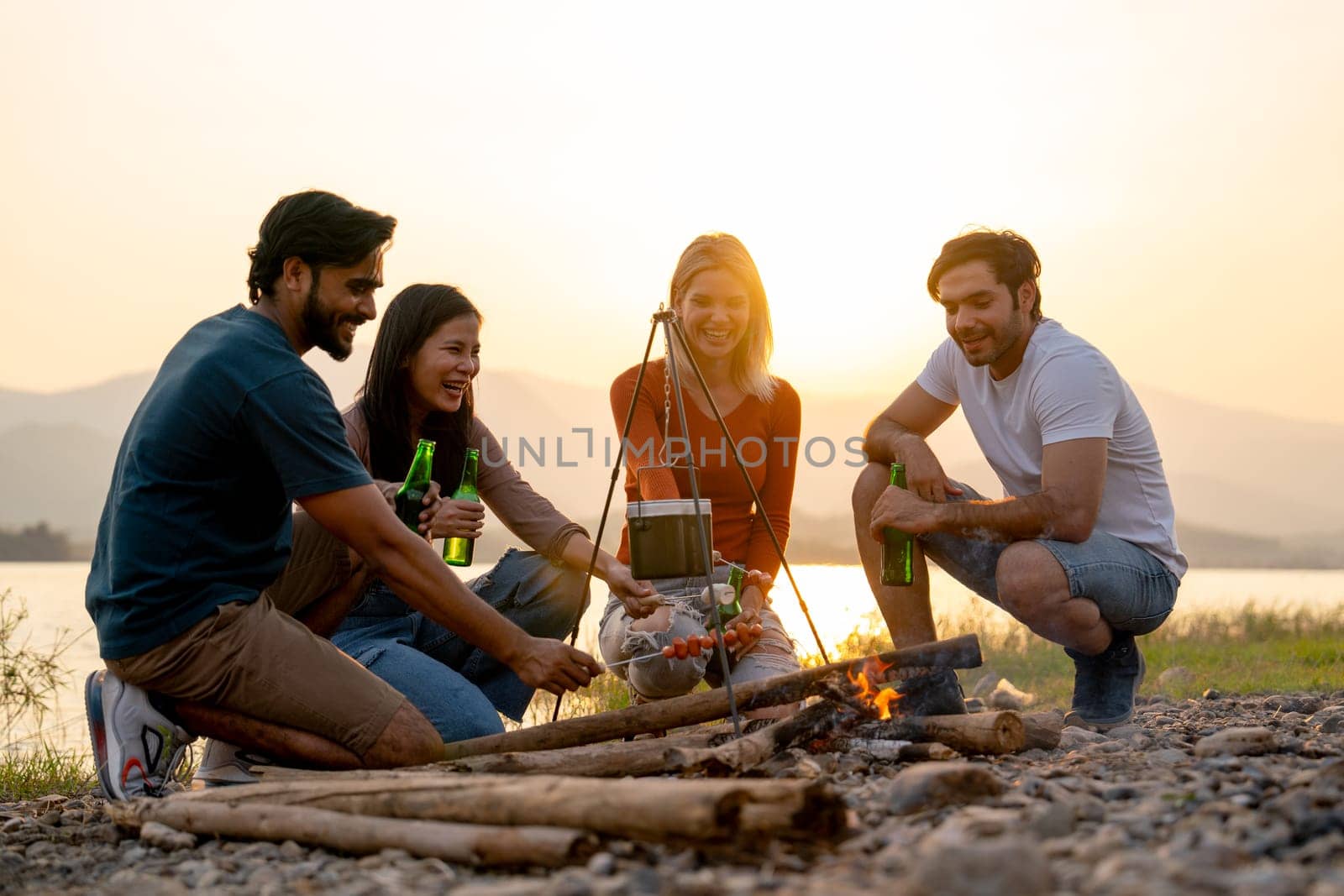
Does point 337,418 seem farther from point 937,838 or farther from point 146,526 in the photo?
point 937,838

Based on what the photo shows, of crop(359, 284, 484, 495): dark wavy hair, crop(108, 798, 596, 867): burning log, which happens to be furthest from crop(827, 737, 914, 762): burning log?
crop(359, 284, 484, 495): dark wavy hair

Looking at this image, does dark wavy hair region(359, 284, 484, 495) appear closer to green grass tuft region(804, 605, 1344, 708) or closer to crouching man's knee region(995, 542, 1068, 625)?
crouching man's knee region(995, 542, 1068, 625)

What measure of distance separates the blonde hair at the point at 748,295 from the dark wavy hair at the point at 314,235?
1.76 meters

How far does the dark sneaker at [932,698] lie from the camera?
4652 millimetres

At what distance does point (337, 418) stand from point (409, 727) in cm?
119

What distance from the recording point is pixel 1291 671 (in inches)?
329

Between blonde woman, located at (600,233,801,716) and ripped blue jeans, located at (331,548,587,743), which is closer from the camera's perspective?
ripped blue jeans, located at (331,548,587,743)

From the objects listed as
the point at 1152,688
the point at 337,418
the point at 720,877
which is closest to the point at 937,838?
the point at 720,877

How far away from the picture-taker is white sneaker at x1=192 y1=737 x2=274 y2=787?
14.9 feet

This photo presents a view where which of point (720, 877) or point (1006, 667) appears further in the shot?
point (1006, 667)

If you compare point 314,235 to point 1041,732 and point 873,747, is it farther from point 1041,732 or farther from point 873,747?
point 1041,732

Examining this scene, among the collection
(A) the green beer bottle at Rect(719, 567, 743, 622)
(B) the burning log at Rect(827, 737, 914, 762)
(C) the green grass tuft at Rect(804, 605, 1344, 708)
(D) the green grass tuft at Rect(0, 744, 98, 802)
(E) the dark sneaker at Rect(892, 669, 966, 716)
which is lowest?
(D) the green grass tuft at Rect(0, 744, 98, 802)

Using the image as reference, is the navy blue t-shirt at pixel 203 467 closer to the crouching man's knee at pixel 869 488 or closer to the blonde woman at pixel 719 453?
the blonde woman at pixel 719 453

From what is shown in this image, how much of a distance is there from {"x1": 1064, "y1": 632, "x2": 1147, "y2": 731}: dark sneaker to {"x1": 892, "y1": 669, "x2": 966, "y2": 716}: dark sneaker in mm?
1005
